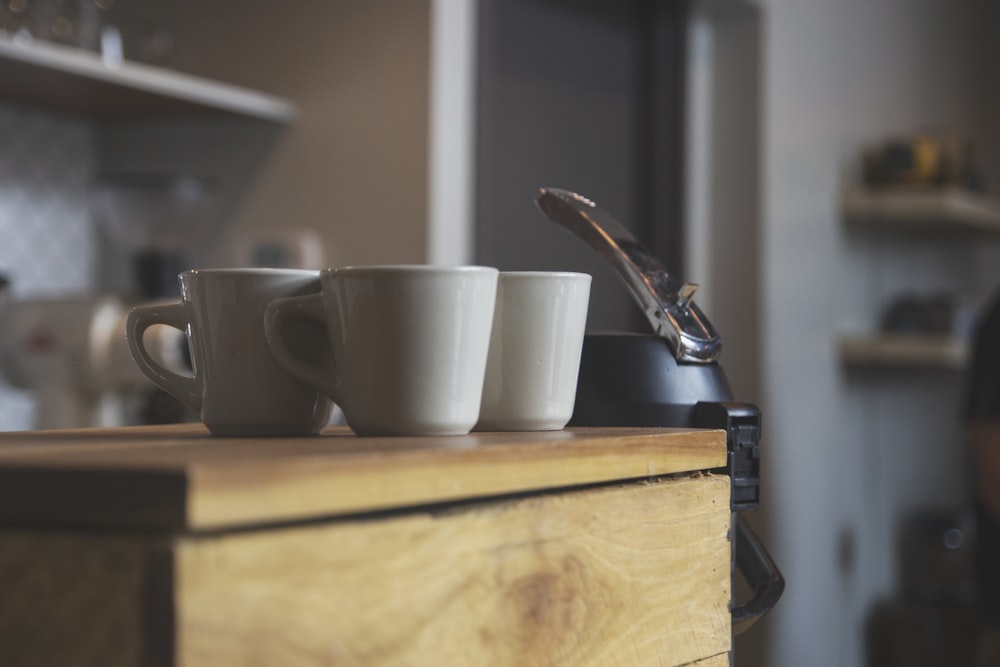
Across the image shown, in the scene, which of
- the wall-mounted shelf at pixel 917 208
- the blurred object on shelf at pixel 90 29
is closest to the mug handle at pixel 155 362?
the blurred object on shelf at pixel 90 29

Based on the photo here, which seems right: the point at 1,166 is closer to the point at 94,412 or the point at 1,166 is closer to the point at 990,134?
the point at 94,412

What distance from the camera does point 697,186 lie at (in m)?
2.89

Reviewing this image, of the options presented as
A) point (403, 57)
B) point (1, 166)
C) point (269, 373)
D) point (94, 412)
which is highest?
point (403, 57)

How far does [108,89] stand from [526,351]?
Result: 1.50m

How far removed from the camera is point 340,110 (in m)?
2.10

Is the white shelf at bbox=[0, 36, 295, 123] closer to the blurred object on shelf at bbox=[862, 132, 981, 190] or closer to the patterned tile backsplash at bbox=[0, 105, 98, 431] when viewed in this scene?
the patterned tile backsplash at bbox=[0, 105, 98, 431]

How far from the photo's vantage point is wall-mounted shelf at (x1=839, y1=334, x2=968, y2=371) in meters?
3.12

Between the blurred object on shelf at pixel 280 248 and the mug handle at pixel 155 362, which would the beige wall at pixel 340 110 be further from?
the mug handle at pixel 155 362

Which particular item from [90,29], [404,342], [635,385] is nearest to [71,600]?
[404,342]

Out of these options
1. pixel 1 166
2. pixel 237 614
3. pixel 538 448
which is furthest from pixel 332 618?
pixel 1 166

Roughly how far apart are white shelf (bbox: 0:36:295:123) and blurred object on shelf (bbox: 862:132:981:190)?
1734mm

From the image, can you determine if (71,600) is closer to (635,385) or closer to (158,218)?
(635,385)

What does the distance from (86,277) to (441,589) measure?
1.99m

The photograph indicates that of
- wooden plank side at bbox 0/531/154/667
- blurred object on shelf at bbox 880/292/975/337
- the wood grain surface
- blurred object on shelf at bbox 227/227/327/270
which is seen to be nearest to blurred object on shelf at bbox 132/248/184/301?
blurred object on shelf at bbox 227/227/327/270
